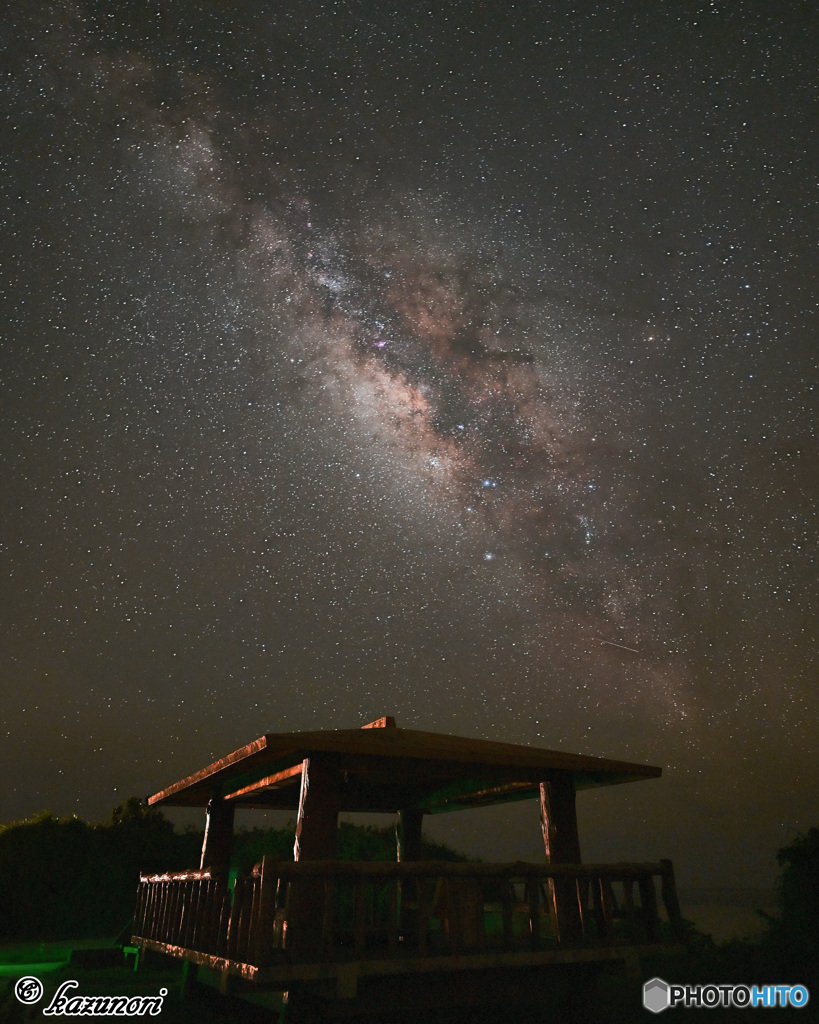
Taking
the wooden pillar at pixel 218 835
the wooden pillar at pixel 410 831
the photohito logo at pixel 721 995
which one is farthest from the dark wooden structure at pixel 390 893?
the photohito logo at pixel 721 995

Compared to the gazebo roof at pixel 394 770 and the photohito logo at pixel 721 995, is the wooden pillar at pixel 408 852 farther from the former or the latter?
the photohito logo at pixel 721 995

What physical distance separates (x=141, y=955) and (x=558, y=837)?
28.5 ft

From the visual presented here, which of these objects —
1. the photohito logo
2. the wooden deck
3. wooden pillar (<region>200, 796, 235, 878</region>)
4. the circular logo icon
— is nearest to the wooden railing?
the wooden deck

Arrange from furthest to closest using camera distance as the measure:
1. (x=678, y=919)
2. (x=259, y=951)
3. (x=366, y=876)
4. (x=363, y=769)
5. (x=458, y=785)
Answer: (x=458, y=785) → (x=678, y=919) → (x=363, y=769) → (x=366, y=876) → (x=259, y=951)

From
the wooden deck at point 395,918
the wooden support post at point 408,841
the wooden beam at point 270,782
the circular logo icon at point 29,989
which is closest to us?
the wooden deck at point 395,918

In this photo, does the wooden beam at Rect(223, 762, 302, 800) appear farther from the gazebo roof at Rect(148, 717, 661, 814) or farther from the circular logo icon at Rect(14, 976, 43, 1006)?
the circular logo icon at Rect(14, 976, 43, 1006)

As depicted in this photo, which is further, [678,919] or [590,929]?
[678,919]

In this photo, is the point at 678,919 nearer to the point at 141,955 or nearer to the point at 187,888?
the point at 187,888

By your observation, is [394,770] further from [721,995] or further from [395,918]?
[721,995]

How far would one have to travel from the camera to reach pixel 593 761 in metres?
10.5

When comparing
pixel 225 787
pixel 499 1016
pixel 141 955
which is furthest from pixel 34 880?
pixel 499 1016

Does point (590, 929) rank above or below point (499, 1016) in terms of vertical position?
above

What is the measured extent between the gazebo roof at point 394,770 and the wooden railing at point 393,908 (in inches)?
52.6

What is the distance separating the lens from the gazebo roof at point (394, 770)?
8.80 metres
